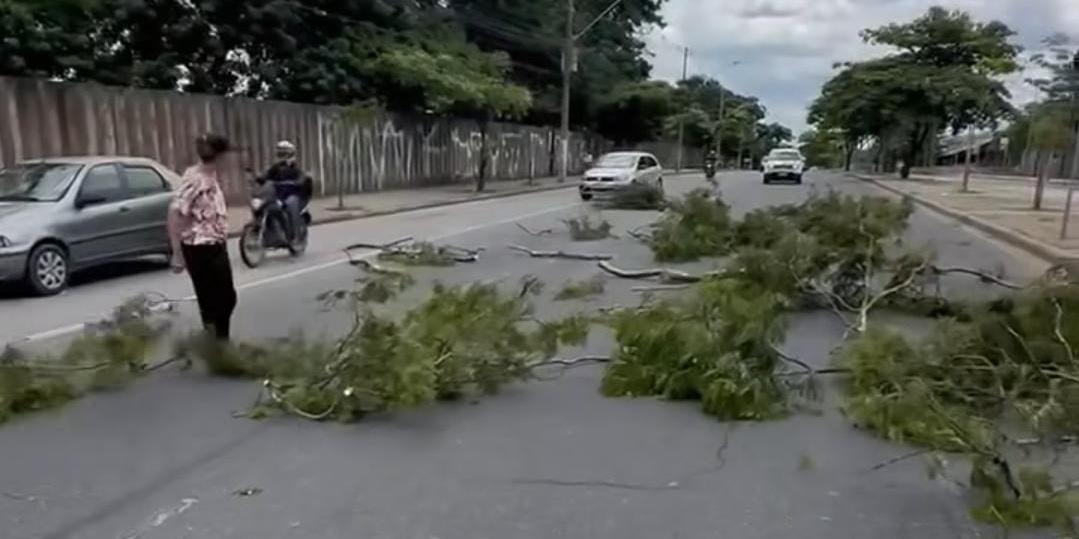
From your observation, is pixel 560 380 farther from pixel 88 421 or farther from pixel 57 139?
pixel 57 139

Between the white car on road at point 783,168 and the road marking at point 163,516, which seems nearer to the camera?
the road marking at point 163,516

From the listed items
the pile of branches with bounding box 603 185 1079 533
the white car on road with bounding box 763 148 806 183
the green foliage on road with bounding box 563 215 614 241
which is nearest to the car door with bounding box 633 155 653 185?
the green foliage on road with bounding box 563 215 614 241

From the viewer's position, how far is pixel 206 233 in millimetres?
6734

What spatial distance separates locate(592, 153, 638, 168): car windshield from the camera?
88.1ft

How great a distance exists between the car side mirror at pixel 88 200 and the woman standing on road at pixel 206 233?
4026 mm

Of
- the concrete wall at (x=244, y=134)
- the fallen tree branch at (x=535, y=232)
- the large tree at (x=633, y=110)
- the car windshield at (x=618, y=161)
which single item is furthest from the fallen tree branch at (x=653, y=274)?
the large tree at (x=633, y=110)

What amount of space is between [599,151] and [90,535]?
48.3 metres

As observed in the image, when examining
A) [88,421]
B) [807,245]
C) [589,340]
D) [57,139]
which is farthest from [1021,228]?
[57,139]

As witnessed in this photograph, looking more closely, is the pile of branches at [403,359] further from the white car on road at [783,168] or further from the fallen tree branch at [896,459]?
the white car on road at [783,168]

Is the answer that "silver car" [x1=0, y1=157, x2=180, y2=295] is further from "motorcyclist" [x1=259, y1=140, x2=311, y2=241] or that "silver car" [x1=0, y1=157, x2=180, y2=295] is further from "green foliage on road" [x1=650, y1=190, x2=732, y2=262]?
"green foliage on road" [x1=650, y1=190, x2=732, y2=262]

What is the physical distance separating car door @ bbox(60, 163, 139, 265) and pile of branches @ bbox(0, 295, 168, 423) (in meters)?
3.60

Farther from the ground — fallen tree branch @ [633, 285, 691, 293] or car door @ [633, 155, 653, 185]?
car door @ [633, 155, 653, 185]

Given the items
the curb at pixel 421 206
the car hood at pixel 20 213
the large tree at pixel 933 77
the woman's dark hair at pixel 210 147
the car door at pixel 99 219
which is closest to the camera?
the woman's dark hair at pixel 210 147

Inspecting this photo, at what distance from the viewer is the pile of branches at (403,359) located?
17.6 ft
